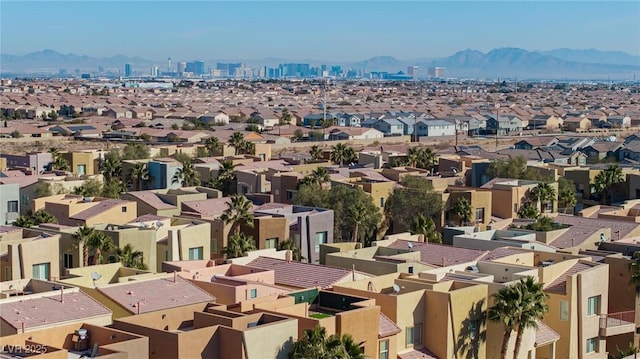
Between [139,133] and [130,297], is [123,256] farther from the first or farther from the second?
[139,133]

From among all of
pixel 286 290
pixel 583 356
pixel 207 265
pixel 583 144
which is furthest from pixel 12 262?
pixel 583 144

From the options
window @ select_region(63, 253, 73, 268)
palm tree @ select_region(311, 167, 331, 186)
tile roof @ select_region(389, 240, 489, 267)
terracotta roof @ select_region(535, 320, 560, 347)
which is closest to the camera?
terracotta roof @ select_region(535, 320, 560, 347)

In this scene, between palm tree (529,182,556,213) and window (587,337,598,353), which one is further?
palm tree (529,182,556,213)

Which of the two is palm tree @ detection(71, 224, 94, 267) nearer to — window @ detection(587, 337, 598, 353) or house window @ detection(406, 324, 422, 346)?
house window @ detection(406, 324, 422, 346)

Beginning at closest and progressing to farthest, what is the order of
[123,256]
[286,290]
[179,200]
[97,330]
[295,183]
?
[97,330] < [286,290] < [123,256] < [179,200] < [295,183]

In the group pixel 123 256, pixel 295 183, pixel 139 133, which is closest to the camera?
pixel 123 256

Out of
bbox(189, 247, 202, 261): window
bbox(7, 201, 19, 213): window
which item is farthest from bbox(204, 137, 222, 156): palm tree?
bbox(189, 247, 202, 261): window
